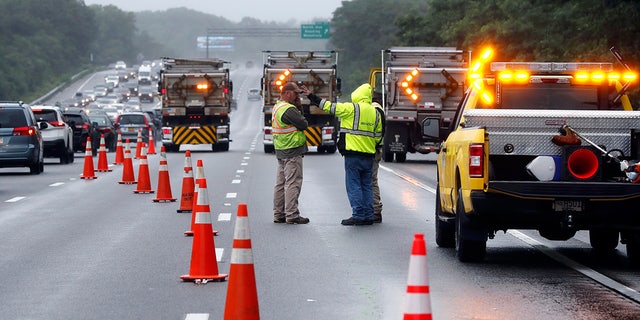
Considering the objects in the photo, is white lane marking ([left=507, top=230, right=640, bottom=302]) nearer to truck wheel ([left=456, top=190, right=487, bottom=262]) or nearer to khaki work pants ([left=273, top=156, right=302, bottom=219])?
truck wheel ([left=456, top=190, right=487, bottom=262])

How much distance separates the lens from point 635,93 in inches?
1810

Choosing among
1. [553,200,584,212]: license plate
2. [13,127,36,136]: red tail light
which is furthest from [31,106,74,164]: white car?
[553,200,584,212]: license plate

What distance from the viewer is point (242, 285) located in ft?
29.5

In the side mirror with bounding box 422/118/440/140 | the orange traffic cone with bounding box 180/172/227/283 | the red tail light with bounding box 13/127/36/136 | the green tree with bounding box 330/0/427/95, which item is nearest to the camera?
the orange traffic cone with bounding box 180/172/227/283

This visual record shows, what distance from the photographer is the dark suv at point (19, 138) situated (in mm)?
31203

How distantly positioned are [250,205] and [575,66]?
24.8 ft

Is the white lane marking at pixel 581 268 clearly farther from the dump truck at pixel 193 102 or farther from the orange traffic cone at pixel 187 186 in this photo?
the dump truck at pixel 193 102

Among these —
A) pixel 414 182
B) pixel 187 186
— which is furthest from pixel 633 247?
pixel 414 182

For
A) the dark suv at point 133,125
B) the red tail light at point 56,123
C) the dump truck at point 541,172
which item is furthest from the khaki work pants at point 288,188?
the dark suv at point 133,125

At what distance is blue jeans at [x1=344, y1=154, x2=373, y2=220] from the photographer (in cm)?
1770

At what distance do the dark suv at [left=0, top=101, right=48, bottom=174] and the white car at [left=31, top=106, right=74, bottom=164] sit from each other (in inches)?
191

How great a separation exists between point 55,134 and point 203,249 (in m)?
26.7

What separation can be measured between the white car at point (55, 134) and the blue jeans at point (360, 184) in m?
20.3

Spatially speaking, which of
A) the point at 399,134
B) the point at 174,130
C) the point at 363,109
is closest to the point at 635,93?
the point at 399,134
